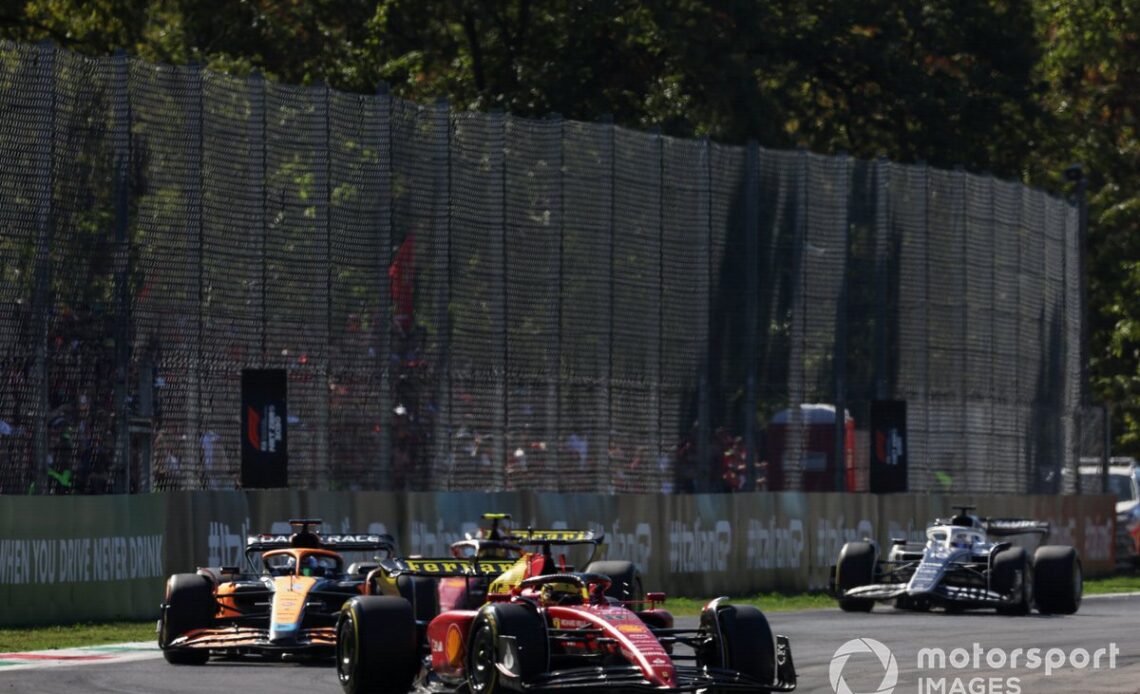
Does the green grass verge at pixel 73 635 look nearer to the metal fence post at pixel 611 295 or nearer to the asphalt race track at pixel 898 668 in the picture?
the asphalt race track at pixel 898 668

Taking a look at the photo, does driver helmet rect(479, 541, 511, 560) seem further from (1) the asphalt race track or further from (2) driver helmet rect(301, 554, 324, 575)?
(1) the asphalt race track

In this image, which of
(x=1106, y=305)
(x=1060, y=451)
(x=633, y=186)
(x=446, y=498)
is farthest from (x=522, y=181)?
(x=1106, y=305)

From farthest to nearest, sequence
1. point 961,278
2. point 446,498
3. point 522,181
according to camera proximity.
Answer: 1. point 961,278
2. point 522,181
3. point 446,498

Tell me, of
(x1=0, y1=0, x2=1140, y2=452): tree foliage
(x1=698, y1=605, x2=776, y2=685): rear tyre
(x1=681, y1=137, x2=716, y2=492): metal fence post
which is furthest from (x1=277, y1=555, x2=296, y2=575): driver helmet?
(x1=0, y1=0, x2=1140, y2=452): tree foliage

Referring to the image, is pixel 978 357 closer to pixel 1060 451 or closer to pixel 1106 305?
pixel 1060 451

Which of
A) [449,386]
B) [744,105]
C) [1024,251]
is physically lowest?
[449,386]

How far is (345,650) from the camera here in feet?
51.0

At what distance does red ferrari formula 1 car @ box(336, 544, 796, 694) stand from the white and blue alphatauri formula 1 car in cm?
1083

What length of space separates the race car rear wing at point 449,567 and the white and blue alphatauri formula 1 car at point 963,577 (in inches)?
374

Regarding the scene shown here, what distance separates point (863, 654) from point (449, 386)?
941 cm

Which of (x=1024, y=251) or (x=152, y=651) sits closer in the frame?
(x=152, y=651)

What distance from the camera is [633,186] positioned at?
99.5ft

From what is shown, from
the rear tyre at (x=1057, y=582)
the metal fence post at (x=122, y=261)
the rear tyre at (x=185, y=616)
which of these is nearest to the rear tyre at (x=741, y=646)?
the rear tyre at (x=185, y=616)

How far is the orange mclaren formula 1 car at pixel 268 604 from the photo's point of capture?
1812 cm
